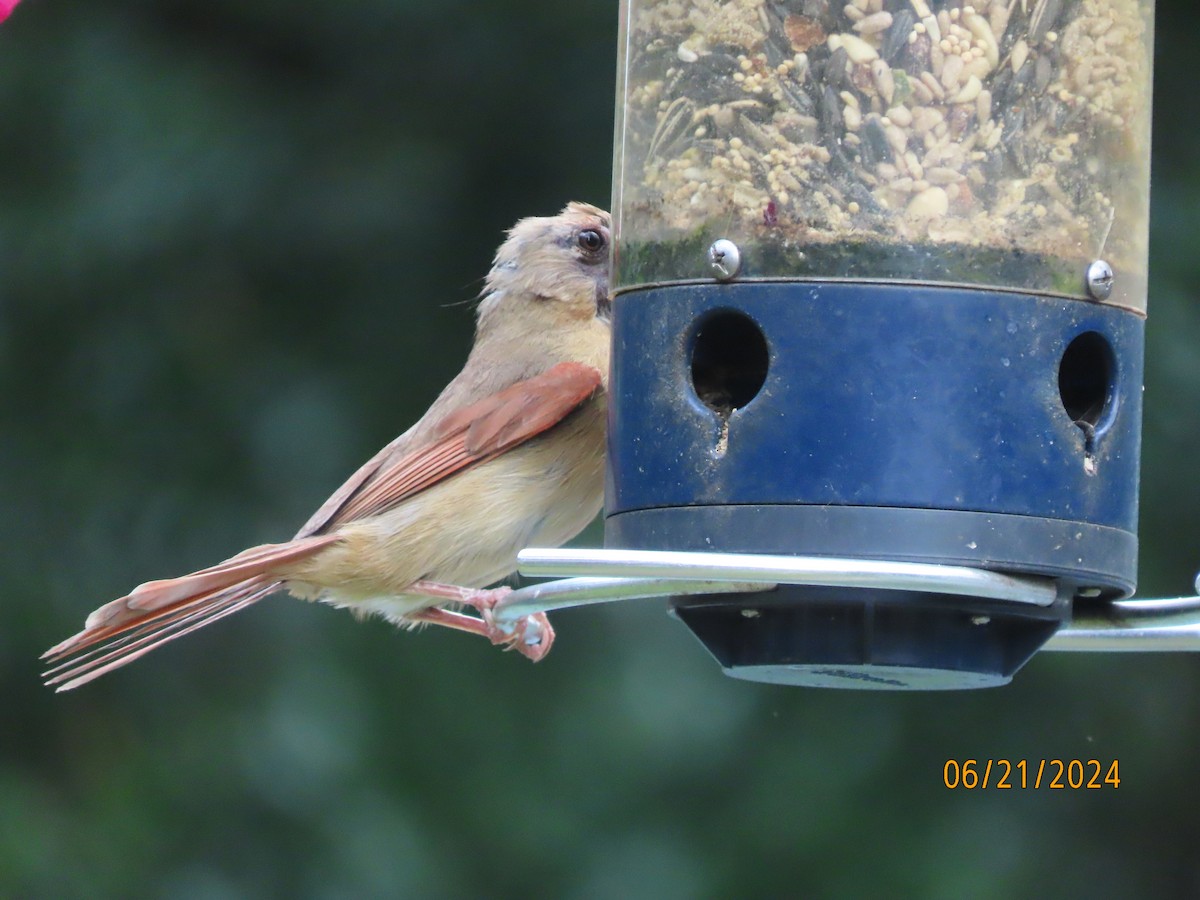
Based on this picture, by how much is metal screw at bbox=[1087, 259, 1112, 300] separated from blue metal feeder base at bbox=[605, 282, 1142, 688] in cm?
3

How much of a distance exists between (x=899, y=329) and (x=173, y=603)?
171cm

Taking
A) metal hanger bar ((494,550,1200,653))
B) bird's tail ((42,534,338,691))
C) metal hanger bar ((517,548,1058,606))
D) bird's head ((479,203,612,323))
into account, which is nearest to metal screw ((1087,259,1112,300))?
metal hanger bar ((494,550,1200,653))

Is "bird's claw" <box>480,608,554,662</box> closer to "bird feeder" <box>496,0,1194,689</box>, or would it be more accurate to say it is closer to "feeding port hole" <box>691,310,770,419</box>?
"bird feeder" <box>496,0,1194,689</box>

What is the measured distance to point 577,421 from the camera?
4414 millimetres

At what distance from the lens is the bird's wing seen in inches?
171

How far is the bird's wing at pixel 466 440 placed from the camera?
435 cm

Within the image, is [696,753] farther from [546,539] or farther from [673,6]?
[673,6]

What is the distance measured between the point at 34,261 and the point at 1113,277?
4.42m

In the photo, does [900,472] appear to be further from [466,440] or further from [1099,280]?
[466,440]

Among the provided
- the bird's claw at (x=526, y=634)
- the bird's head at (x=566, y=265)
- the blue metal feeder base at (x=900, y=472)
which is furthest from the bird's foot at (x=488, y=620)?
the bird's head at (x=566, y=265)

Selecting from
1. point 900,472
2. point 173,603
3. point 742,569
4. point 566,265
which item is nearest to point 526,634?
point 173,603

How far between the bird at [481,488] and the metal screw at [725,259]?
0.95 m

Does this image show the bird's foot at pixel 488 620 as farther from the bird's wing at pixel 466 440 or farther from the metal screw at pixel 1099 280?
the metal screw at pixel 1099 280

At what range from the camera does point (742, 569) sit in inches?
110
